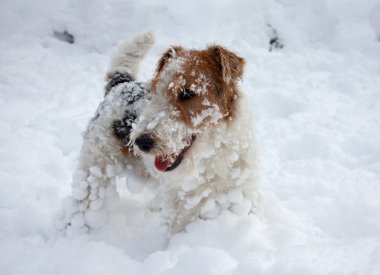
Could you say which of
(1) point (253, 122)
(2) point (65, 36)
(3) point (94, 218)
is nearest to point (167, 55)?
(1) point (253, 122)

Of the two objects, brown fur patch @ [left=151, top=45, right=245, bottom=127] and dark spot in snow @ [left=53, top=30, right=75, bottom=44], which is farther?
dark spot in snow @ [left=53, top=30, right=75, bottom=44]

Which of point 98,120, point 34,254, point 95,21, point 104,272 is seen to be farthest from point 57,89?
point 104,272

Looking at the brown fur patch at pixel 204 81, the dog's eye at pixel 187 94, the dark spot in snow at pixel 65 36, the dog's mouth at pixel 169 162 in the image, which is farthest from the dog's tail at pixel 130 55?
the dark spot in snow at pixel 65 36

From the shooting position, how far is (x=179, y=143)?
2746 millimetres

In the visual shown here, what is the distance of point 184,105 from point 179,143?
0.29 metres

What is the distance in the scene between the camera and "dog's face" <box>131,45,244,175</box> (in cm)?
268

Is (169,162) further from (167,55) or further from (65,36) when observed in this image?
(65,36)

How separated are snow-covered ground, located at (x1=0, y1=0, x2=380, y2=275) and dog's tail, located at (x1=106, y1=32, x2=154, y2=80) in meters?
1.26

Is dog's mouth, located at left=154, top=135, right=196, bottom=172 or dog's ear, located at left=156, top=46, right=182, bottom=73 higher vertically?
dog's ear, located at left=156, top=46, right=182, bottom=73

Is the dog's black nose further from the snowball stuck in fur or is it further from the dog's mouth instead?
the snowball stuck in fur

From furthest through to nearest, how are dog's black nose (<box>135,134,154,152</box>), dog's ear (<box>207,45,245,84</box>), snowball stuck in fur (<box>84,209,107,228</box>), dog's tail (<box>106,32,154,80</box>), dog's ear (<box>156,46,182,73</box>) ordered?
1. dog's tail (<box>106,32,154,80</box>)
2. snowball stuck in fur (<box>84,209,107,228</box>)
3. dog's ear (<box>156,46,182,73</box>)
4. dog's ear (<box>207,45,245,84</box>)
5. dog's black nose (<box>135,134,154,152</box>)

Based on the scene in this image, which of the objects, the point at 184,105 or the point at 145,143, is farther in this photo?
the point at 184,105

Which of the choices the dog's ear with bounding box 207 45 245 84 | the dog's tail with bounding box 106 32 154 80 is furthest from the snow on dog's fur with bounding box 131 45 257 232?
the dog's tail with bounding box 106 32 154 80

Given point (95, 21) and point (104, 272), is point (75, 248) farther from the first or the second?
point (95, 21)
